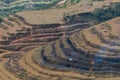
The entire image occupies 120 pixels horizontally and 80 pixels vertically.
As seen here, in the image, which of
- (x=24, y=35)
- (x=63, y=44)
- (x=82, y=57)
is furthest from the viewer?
(x=24, y=35)

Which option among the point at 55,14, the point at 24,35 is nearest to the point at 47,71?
the point at 24,35

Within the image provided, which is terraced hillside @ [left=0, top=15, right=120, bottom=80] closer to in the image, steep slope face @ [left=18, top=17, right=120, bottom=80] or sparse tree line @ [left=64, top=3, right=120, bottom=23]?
steep slope face @ [left=18, top=17, right=120, bottom=80]

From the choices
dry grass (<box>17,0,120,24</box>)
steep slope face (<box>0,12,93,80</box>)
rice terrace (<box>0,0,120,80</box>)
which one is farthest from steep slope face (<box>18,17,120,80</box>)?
dry grass (<box>17,0,120,24</box>)

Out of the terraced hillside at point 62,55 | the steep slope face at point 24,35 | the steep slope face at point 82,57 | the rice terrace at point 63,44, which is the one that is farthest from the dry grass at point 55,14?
the steep slope face at point 82,57

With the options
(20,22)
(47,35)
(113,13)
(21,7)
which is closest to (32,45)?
(47,35)

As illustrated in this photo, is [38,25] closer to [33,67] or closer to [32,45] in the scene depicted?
[32,45]

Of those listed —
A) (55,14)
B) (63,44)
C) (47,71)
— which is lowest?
(47,71)

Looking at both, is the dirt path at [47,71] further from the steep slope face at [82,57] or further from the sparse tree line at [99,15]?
the sparse tree line at [99,15]

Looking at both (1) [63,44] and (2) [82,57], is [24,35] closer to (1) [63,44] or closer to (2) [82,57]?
(1) [63,44]
